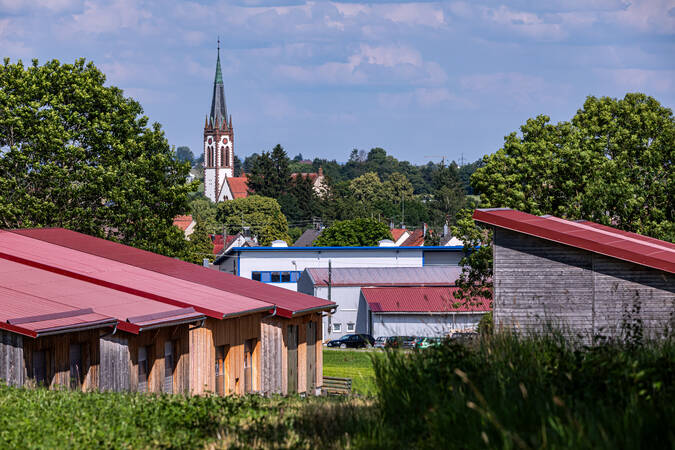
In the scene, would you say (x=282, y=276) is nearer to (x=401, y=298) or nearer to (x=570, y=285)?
(x=401, y=298)

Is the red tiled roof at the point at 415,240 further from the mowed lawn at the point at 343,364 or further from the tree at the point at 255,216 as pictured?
the mowed lawn at the point at 343,364

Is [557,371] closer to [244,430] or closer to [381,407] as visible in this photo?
[381,407]

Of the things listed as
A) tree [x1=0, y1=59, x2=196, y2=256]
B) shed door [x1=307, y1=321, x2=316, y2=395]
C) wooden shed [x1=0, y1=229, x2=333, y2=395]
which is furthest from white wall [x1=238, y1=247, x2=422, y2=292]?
wooden shed [x1=0, y1=229, x2=333, y2=395]

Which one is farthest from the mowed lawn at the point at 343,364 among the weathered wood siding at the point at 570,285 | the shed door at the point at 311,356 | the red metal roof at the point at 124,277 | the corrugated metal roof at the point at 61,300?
the weathered wood siding at the point at 570,285

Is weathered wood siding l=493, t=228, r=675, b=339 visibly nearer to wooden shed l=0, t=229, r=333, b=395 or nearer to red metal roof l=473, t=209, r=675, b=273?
red metal roof l=473, t=209, r=675, b=273

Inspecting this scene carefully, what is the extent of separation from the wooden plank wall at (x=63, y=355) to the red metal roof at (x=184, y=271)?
7.64 metres

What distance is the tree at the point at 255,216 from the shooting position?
14375 cm

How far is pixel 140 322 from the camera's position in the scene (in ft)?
60.0

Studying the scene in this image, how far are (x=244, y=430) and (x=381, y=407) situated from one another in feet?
4.69

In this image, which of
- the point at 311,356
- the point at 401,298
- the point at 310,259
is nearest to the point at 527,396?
the point at 311,356

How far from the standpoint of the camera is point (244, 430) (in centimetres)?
895

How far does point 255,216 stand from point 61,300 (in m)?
130

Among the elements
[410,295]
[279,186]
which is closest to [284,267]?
[410,295]

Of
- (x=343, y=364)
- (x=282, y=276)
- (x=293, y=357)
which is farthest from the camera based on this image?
(x=282, y=276)
